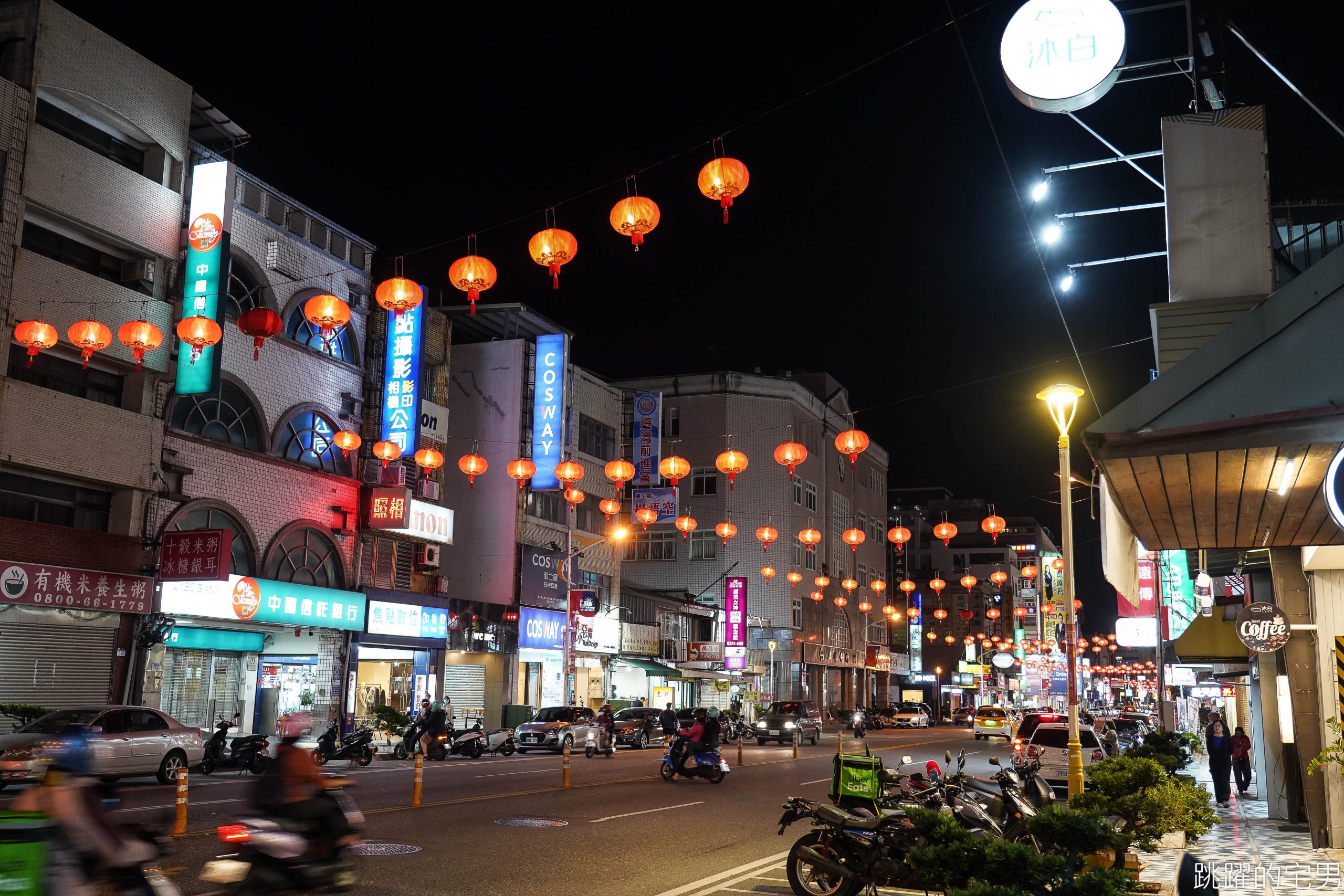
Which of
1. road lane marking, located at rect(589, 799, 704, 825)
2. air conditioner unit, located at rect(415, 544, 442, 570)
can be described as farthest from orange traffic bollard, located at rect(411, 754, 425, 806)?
air conditioner unit, located at rect(415, 544, 442, 570)

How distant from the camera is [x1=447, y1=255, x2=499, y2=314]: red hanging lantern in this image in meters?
18.5

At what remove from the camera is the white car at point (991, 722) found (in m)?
50.8

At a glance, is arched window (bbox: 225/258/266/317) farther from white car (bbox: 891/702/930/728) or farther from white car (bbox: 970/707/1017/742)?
white car (bbox: 891/702/930/728)

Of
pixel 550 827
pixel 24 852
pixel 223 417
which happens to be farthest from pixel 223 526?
pixel 24 852

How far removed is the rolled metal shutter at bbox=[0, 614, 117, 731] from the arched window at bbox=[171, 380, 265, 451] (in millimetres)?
6078

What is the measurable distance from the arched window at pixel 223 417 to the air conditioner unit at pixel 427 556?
8096 mm

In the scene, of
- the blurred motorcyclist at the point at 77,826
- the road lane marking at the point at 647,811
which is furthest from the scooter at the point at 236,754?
the blurred motorcyclist at the point at 77,826

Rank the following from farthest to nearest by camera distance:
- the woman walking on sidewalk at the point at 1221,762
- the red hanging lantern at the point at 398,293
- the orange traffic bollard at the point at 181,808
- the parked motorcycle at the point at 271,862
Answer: the woman walking on sidewalk at the point at 1221,762 < the red hanging lantern at the point at 398,293 < the orange traffic bollard at the point at 181,808 < the parked motorcycle at the point at 271,862

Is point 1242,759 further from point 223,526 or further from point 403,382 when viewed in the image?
point 223,526

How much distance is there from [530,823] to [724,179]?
9.62 m

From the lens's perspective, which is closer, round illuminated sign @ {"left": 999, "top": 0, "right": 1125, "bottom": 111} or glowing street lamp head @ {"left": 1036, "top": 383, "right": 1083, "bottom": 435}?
round illuminated sign @ {"left": 999, "top": 0, "right": 1125, "bottom": 111}

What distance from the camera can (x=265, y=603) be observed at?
31.1 m

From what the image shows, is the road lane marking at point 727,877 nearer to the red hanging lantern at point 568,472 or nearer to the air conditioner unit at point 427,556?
the red hanging lantern at point 568,472

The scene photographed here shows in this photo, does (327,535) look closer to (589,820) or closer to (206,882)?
(589,820)
